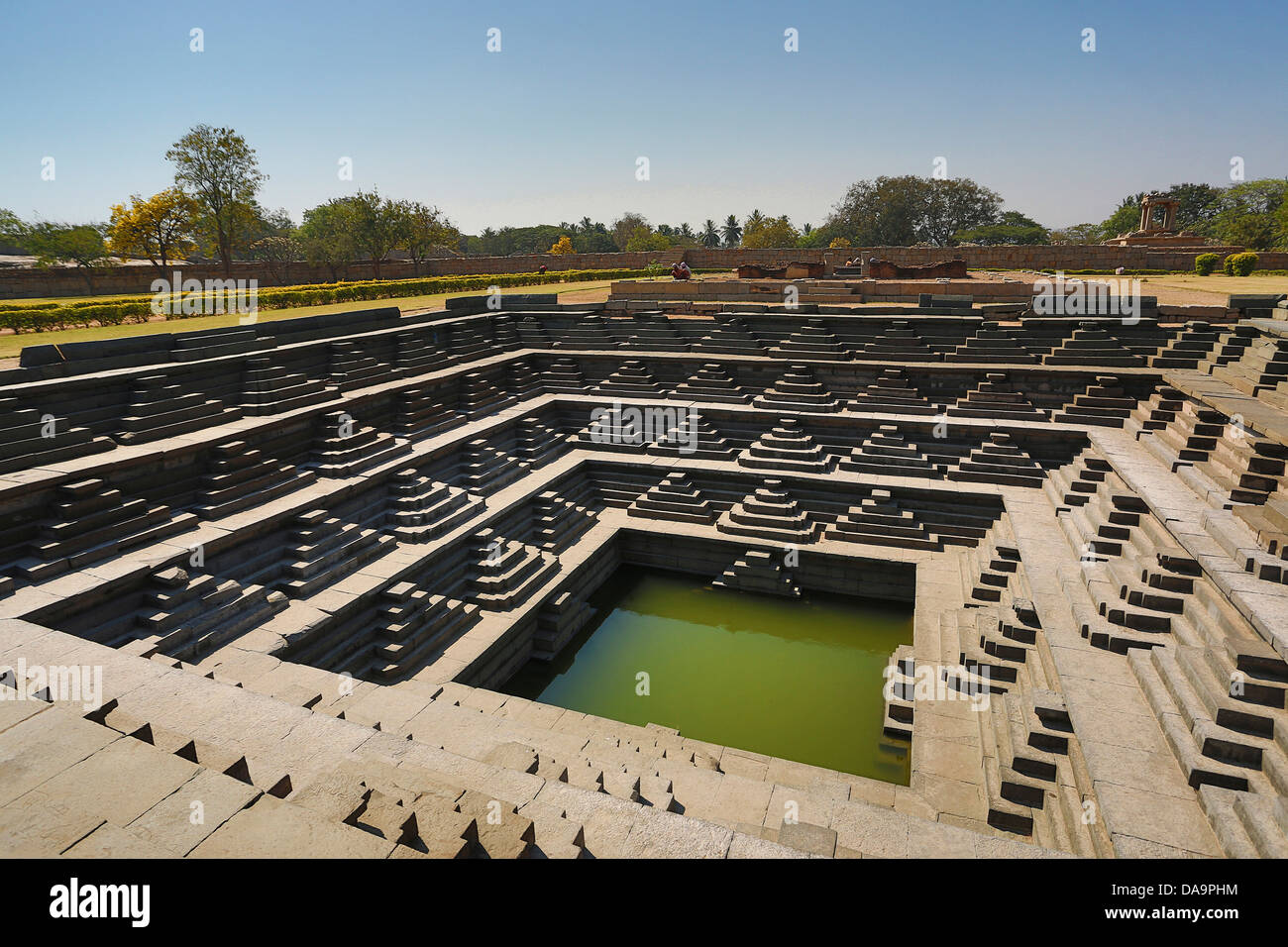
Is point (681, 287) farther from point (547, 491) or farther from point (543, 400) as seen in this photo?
point (547, 491)

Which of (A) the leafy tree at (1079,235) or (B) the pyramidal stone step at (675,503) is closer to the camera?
(B) the pyramidal stone step at (675,503)

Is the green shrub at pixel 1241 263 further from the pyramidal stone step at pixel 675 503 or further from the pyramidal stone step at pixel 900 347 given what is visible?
the pyramidal stone step at pixel 675 503

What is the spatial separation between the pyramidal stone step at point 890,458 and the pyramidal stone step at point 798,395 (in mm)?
1342

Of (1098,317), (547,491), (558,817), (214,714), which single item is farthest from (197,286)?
(1098,317)

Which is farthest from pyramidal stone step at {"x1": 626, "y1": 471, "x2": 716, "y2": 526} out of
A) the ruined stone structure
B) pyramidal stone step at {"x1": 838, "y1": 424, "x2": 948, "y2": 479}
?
pyramidal stone step at {"x1": 838, "y1": 424, "x2": 948, "y2": 479}

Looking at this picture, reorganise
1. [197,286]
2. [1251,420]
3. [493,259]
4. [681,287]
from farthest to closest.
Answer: [493,259], [197,286], [681,287], [1251,420]

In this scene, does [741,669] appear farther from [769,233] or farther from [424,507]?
[769,233]

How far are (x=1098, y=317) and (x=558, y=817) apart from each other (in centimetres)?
1572

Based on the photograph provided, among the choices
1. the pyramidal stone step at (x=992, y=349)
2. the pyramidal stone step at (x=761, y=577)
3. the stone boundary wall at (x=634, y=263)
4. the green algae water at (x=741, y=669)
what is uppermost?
the stone boundary wall at (x=634, y=263)

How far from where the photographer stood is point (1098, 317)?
14.5 m

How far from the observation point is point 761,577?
12.0 meters

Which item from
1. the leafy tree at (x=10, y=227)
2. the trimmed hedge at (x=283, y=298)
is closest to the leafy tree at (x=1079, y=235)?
the trimmed hedge at (x=283, y=298)

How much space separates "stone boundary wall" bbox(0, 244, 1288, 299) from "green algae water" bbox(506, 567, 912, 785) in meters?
24.9

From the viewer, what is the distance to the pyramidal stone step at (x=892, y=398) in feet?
46.7
